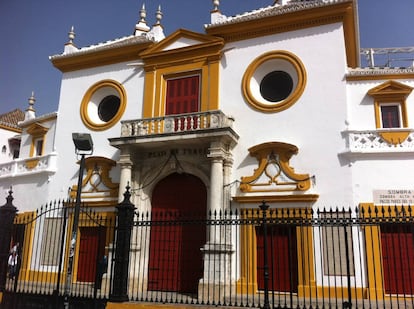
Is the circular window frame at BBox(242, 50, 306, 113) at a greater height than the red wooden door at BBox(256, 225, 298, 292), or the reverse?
the circular window frame at BBox(242, 50, 306, 113)

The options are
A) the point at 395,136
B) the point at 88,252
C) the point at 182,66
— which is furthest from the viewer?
the point at 182,66

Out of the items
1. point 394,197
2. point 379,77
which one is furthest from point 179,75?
point 394,197

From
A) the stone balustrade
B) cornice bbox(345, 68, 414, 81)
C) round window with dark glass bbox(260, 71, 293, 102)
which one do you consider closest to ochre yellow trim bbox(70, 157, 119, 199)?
the stone balustrade

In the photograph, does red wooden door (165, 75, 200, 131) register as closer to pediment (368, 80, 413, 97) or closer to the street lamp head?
pediment (368, 80, 413, 97)

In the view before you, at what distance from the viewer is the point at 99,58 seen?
17.7 metres

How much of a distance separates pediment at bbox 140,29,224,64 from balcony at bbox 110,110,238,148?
9.83ft

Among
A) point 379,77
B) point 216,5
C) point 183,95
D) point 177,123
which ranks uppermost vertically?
point 216,5

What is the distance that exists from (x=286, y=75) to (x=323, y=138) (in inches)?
116

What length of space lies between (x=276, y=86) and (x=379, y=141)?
166 inches

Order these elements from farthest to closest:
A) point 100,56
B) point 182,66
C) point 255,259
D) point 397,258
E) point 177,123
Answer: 1. point 100,56
2. point 182,66
3. point 177,123
4. point 255,259
5. point 397,258

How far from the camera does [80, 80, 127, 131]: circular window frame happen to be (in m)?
16.8

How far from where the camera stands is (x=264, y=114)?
14.4m

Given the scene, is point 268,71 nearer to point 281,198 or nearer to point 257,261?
point 281,198

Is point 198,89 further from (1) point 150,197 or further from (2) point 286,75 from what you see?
(1) point 150,197
